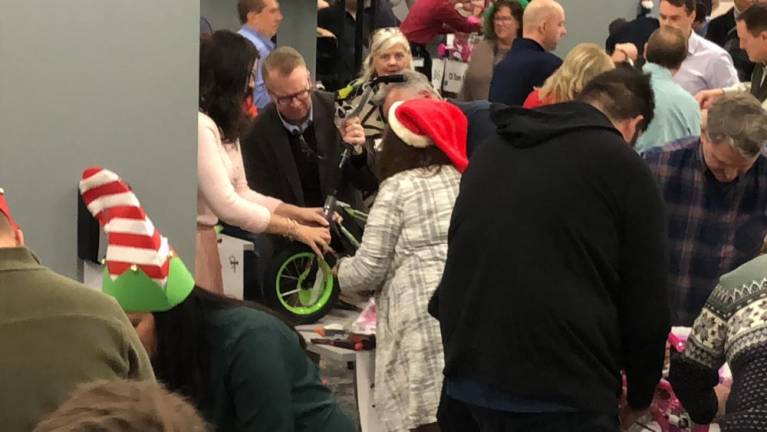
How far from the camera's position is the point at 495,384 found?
254 centimetres

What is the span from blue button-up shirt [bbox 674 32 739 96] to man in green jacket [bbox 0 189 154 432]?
14.8 feet

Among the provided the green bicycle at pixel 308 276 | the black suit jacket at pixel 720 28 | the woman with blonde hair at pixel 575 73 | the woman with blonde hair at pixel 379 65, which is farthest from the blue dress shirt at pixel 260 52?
the black suit jacket at pixel 720 28

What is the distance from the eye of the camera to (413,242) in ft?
11.3

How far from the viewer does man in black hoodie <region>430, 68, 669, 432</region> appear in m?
2.46

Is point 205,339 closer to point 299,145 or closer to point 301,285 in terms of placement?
point 299,145

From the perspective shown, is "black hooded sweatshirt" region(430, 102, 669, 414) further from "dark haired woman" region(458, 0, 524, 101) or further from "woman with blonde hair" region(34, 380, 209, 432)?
"dark haired woman" region(458, 0, 524, 101)

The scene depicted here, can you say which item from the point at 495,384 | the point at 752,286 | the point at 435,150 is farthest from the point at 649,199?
the point at 435,150

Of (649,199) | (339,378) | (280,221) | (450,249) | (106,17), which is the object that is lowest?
(339,378)

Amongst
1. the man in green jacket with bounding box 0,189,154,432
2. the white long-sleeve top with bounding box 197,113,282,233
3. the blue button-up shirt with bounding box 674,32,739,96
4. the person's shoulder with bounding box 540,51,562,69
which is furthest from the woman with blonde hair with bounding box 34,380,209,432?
the blue button-up shirt with bounding box 674,32,739,96

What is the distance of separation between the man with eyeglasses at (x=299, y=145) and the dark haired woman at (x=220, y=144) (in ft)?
3.62

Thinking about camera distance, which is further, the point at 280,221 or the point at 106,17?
the point at 280,221

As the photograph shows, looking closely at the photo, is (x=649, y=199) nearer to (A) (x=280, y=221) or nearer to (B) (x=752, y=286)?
(B) (x=752, y=286)

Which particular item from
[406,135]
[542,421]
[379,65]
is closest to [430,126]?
[406,135]

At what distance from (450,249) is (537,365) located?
14.5 inches
